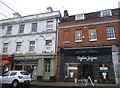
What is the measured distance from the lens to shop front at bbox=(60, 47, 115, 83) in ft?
58.4

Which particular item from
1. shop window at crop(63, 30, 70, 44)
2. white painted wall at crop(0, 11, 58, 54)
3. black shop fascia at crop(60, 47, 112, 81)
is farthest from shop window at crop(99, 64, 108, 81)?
white painted wall at crop(0, 11, 58, 54)

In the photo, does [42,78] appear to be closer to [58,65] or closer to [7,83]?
[58,65]

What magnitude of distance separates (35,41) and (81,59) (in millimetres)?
7806

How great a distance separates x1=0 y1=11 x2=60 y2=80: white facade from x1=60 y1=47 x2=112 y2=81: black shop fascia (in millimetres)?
1446

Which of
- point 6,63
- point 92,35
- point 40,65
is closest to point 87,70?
point 92,35

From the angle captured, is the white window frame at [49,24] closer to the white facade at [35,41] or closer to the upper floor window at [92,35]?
the white facade at [35,41]

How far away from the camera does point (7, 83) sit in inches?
575

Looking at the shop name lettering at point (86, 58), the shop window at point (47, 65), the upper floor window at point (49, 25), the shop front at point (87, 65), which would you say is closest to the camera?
the shop front at point (87, 65)

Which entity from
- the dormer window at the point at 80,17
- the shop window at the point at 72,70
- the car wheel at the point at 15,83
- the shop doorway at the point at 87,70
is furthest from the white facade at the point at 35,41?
the car wheel at the point at 15,83

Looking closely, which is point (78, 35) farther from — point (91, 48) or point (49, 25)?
point (49, 25)

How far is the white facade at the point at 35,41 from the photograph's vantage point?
68.1ft

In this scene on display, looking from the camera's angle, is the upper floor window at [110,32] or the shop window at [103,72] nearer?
the shop window at [103,72]

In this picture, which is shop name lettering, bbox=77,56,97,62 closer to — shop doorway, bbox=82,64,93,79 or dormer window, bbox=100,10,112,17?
A: shop doorway, bbox=82,64,93,79

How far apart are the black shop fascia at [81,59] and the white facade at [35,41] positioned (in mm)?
1446
